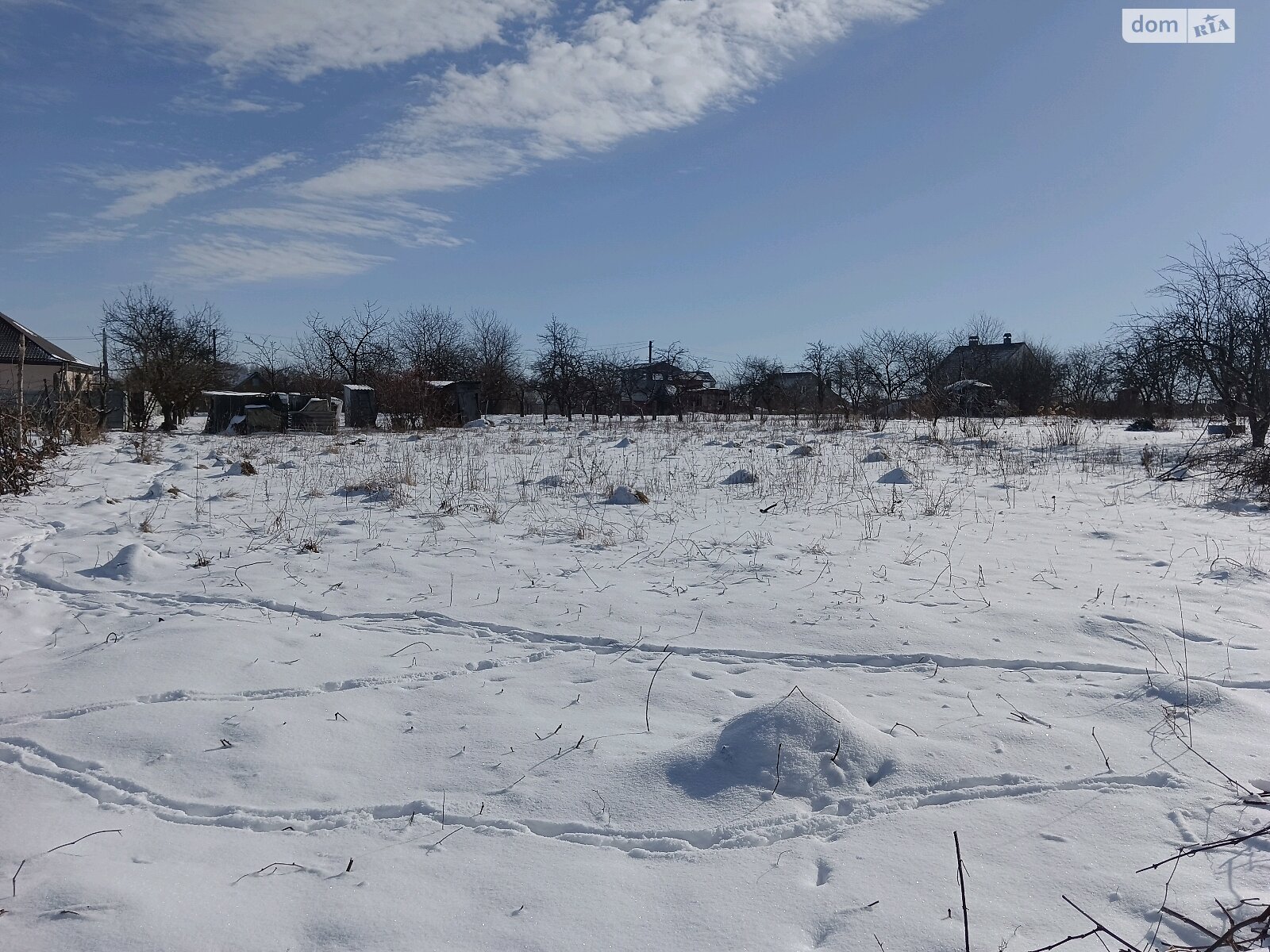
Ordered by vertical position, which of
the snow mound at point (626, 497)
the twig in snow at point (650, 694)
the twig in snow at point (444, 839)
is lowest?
the twig in snow at point (444, 839)

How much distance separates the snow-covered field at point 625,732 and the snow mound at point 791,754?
0.03ft

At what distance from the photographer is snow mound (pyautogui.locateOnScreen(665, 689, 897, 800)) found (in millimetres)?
2354

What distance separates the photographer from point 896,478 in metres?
8.20

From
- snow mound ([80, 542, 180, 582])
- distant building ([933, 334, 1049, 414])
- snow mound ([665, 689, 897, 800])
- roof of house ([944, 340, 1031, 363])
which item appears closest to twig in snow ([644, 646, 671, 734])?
snow mound ([665, 689, 897, 800])

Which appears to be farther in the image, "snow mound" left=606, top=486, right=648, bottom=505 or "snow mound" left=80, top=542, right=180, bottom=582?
"snow mound" left=606, top=486, right=648, bottom=505

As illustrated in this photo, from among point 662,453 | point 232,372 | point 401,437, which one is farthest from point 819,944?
point 232,372

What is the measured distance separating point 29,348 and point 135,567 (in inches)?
1573

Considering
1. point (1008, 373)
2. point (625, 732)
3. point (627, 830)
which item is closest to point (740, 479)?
point (625, 732)

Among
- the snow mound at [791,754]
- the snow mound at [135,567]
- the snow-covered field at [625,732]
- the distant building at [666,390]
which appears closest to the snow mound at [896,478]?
the snow-covered field at [625,732]

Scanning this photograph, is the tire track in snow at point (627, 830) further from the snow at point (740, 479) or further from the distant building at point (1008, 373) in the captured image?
the distant building at point (1008, 373)

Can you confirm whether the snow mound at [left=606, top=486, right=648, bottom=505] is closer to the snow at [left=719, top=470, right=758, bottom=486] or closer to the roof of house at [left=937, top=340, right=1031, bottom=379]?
the snow at [left=719, top=470, right=758, bottom=486]

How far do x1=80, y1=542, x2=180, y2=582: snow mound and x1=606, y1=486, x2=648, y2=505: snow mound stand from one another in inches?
140

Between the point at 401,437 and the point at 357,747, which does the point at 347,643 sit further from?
the point at 401,437

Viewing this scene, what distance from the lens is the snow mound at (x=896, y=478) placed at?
8078 millimetres
